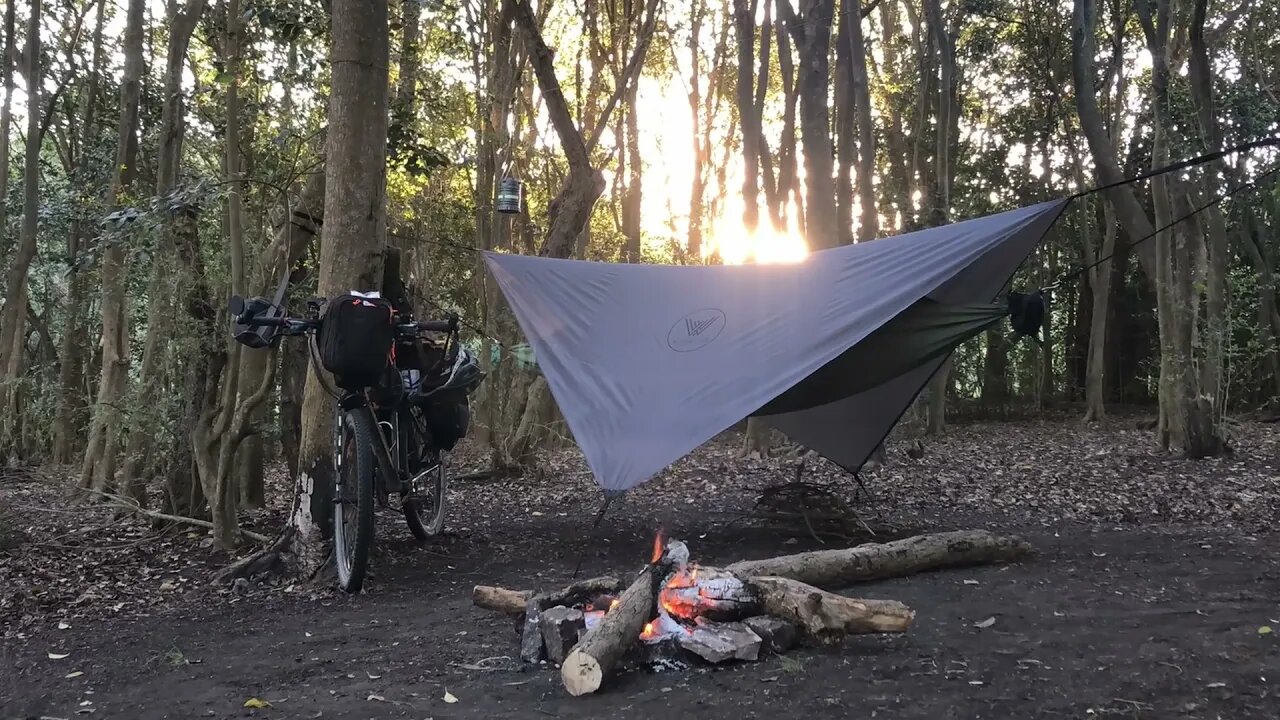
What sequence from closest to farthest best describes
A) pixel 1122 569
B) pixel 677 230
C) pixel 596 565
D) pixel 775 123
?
pixel 1122 569, pixel 596 565, pixel 775 123, pixel 677 230

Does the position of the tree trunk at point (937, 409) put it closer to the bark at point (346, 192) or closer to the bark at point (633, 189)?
the bark at point (633, 189)

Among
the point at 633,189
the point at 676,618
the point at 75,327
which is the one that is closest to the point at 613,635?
the point at 676,618

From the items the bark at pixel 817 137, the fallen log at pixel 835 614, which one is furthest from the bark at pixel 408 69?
the fallen log at pixel 835 614

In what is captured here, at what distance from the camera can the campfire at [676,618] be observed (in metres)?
2.29

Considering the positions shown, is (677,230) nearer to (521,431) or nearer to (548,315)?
(521,431)

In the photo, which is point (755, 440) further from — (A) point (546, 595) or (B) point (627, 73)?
(A) point (546, 595)

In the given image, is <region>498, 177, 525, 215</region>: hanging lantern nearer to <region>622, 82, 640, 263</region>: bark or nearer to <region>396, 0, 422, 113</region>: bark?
<region>396, 0, 422, 113</region>: bark

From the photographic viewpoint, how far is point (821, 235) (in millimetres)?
6676

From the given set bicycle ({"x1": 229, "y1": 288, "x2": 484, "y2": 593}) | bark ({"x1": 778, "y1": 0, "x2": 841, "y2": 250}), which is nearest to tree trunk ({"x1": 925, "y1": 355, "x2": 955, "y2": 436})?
bark ({"x1": 778, "y1": 0, "x2": 841, "y2": 250})

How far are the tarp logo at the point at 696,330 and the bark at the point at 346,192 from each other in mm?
1224

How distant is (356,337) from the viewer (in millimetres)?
3055

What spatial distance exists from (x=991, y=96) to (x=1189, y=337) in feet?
21.1

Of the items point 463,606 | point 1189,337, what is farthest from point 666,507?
point 1189,337

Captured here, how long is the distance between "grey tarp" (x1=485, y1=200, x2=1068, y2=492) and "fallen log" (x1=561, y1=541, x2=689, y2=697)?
1.41ft
